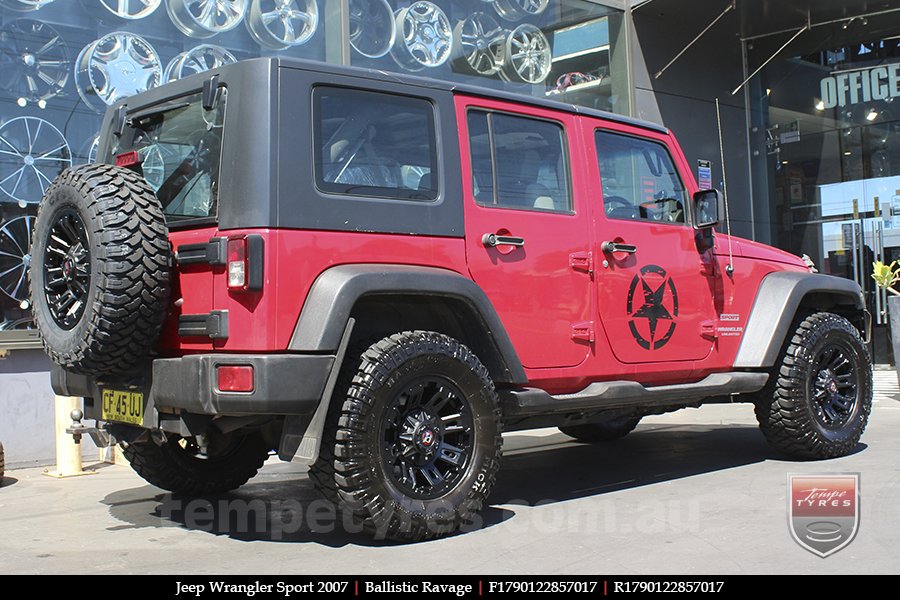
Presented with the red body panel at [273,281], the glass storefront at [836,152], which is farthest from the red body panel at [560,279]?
the glass storefront at [836,152]

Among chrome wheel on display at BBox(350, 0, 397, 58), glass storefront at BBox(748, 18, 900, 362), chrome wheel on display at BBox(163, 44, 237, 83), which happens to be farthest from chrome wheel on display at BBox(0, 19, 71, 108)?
glass storefront at BBox(748, 18, 900, 362)

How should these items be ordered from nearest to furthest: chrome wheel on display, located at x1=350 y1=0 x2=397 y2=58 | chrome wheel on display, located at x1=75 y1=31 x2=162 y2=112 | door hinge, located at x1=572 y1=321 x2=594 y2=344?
door hinge, located at x1=572 y1=321 x2=594 y2=344 < chrome wheel on display, located at x1=75 y1=31 x2=162 y2=112 < chrome wheel on display, located at x1=350 y1=0 x2=397 y2=58

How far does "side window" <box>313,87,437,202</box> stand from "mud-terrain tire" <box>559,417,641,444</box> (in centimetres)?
373

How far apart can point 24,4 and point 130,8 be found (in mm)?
862

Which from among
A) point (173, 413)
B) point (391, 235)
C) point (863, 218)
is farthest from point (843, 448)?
point (863, 218)

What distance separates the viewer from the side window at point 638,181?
5.44 m

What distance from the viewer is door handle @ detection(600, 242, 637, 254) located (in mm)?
5207

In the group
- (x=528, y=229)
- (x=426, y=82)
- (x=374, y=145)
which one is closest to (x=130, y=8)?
(x=426, y=82)

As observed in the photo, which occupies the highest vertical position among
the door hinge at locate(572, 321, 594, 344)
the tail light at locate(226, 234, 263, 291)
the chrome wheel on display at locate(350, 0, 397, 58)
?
the chrome wheel on display at locate(350, 0, 397, 58)

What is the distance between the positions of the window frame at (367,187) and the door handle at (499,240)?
1.02ft

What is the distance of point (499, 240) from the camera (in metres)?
4.72

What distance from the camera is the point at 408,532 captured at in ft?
13.6

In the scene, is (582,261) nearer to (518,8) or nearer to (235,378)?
(235,378)

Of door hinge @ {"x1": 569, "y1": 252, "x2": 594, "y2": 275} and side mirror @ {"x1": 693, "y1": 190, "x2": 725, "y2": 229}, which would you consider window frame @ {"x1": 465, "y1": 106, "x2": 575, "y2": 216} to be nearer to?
door hinge @ {"x1": 569, "y1": 252, "x2": 594, "y2": 275}
